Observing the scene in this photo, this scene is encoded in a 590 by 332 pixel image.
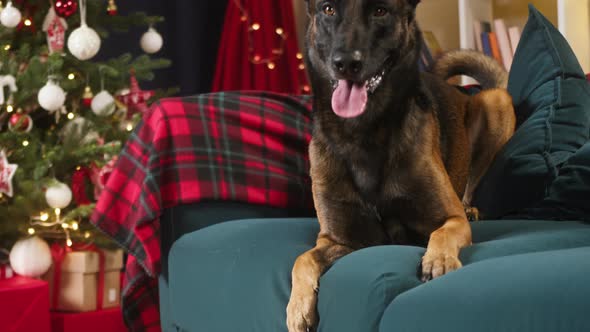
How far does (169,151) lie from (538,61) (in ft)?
3.63

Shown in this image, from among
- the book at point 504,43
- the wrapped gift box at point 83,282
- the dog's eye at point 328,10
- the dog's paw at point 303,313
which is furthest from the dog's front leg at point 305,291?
the book at point 504,43

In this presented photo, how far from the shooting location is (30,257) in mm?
3043

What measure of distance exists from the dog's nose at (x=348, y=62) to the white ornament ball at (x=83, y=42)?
64.6 inches

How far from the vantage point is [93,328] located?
3.17m

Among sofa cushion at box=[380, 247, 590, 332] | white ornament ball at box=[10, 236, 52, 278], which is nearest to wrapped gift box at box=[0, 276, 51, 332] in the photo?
white ornament ball at box=[10, 236, 52, 278]

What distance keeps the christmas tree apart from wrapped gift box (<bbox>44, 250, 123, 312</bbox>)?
0.09m

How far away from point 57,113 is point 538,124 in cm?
194

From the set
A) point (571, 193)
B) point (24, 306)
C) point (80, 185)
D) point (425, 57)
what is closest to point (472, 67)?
point (425, 57)

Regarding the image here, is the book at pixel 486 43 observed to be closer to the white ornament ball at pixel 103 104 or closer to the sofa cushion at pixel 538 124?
the sofa cushion at pixel 538 124

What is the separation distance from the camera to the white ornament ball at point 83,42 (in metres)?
3.23

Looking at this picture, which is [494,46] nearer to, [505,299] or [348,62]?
[348,62]

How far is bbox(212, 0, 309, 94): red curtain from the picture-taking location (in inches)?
174

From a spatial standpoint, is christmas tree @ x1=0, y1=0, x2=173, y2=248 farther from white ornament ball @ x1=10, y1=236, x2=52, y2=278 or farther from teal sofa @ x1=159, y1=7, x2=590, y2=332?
teal sofa @ x1=159, y1=7, x2=590, y2=332

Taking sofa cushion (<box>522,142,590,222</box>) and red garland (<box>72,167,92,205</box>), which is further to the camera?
red garland (<box>72,167,92,205</box>)
